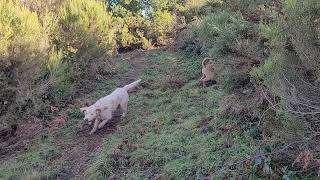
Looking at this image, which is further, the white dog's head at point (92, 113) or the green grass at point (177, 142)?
the white dog's head at point (92, 113)

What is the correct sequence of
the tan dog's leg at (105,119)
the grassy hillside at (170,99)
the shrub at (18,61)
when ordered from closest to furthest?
the grassy hillside at (170,99) → the tan dog's leg at (105,119) → the shrub at (18,61)

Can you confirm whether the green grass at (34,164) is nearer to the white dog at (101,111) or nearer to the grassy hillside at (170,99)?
the grassy hillside at (170,99)

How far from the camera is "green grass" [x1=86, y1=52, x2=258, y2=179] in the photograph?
5.05m

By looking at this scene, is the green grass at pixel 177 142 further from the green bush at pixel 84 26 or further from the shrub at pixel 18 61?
the green bush at pixel 84 26

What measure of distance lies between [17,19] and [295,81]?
245 inches

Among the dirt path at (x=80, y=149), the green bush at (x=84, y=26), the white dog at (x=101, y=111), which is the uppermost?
the green bush at (x=84, y=26)

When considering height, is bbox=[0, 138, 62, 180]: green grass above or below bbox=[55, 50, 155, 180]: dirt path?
above

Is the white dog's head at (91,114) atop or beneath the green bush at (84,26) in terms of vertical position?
beneath

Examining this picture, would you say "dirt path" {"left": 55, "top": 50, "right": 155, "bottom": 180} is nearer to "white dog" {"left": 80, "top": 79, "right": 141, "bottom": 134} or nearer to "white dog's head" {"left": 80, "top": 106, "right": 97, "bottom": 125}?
"white dog" {"left": 80, "top": 79, "right": 141, "bottom": 134}

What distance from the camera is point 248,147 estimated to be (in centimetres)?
494

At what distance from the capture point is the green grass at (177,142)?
5.05m

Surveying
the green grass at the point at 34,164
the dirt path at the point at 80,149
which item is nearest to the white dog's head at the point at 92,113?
the dirt path at the point at 80,149

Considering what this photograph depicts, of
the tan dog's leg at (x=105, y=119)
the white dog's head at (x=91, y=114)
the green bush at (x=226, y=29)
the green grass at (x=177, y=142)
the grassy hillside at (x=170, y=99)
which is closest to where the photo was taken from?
the grassy hillside at (x=170, y=99)

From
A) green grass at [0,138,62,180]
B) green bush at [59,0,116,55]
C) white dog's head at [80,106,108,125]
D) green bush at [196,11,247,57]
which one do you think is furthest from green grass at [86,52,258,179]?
green bush at [59,0,116,55]
